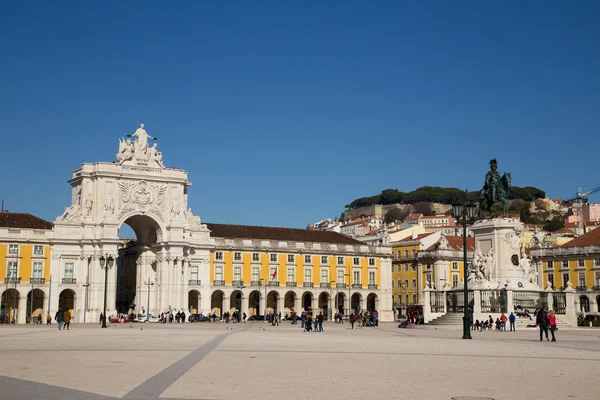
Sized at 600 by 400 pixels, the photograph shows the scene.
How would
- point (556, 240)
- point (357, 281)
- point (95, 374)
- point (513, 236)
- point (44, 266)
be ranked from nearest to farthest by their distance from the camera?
1. point (95, 374)
2. point (513, 236)
3. point (44, 266)
4. point (357, 281)
5. point (556, 240)

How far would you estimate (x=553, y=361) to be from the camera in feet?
69.7

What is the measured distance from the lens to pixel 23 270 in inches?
3093

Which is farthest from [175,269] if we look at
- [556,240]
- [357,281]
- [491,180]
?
[556,240]

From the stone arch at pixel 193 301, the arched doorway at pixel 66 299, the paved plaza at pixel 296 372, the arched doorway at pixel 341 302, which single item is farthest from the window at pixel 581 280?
the paved plaza at pixel 296 372

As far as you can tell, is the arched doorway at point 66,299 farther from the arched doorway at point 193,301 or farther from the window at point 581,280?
the window at point 581,280

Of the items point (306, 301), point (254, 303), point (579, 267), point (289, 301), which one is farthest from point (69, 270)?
point (579, 267)

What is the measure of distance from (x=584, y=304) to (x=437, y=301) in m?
44.9

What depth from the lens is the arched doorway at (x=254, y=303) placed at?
93500 millimetres

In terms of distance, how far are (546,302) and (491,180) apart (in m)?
7.75

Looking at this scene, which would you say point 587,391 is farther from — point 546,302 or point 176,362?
point 546,302

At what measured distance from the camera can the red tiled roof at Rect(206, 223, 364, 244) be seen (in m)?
96.0

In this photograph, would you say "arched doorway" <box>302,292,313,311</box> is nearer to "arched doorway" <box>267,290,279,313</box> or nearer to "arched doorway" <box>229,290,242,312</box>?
"arched doorway" <box>267,290,279,313</box>

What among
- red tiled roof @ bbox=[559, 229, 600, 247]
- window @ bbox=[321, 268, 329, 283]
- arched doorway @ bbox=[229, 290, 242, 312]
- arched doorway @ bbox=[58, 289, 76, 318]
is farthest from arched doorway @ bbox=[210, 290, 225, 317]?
red tiled roof @ bbox=[559, 229, 600, 247]

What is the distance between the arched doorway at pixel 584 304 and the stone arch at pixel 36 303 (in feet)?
184
